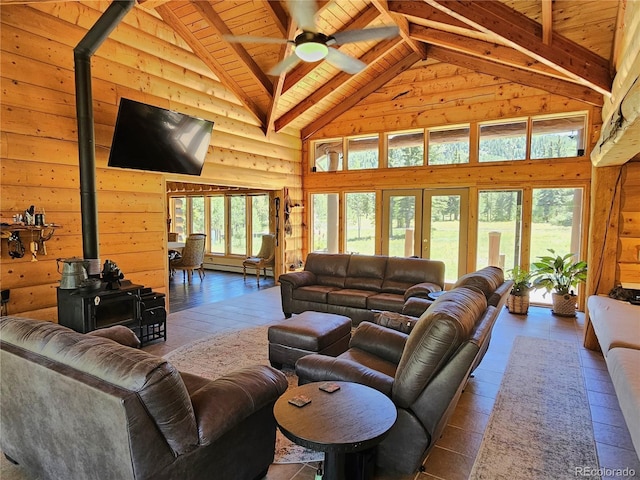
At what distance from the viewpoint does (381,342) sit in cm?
287

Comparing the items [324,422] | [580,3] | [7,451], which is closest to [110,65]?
[7,451]

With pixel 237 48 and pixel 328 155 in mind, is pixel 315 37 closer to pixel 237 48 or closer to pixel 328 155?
pixel 237 48

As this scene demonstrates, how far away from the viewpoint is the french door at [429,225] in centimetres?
718

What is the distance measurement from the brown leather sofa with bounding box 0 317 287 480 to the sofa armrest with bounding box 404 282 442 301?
302 cm

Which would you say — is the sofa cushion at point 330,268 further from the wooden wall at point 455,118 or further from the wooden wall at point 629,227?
the wooden wall at point 629,227

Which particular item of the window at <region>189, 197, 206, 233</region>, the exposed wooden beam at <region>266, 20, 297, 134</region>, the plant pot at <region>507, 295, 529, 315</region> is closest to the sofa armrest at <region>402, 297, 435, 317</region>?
the plant pot at <region>507, 295, 529, 315</region>

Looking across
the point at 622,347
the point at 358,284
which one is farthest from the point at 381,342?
the point at 358,284

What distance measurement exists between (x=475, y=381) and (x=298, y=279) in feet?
9.50

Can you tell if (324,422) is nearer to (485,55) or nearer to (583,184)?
(485,55)

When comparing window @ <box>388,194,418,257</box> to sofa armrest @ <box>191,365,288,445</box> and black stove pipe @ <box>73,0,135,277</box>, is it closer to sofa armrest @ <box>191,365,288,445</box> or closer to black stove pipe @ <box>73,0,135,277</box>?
black stove pipe @ <box>73,0,135,277</box>

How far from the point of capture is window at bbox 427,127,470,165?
7168mm

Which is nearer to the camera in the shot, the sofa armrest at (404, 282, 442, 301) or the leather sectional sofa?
the leather sectional sofa

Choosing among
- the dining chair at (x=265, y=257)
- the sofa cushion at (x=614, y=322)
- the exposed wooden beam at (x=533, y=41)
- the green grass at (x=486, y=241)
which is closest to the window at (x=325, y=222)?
the dining chair at (x=265, y=257)

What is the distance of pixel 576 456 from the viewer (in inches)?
94.1
